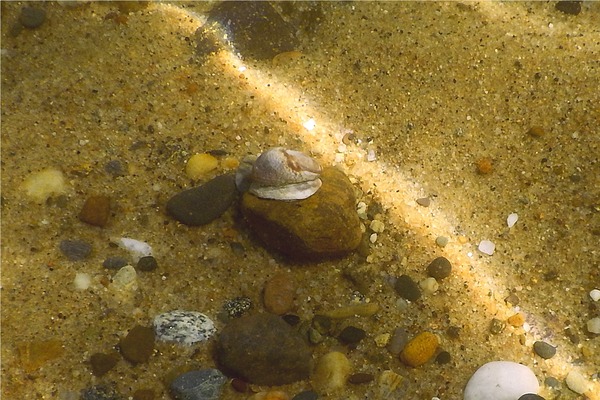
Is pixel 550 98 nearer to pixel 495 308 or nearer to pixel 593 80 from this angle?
pixel 593 80

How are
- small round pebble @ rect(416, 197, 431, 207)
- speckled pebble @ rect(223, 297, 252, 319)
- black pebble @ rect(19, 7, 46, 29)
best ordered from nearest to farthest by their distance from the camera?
speckled pebble @ rect(223, 297, 252, 319)
small round pebble @ rect(416, 197, 431, 207)
black pebble @ rect(19, 7, 46, 29)

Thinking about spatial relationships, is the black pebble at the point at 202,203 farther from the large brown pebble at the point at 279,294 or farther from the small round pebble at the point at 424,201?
the small round pebble at the point at 424,201

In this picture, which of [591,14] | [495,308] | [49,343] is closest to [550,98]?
[591,14]

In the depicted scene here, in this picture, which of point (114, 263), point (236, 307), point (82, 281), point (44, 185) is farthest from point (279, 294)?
point (44, 185)

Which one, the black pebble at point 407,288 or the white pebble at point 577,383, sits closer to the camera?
the white pebble at point 577,383

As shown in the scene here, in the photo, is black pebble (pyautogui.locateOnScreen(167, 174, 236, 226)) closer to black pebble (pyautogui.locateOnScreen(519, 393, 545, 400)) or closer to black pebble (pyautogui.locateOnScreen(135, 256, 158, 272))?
black pebble (pyautogui.locateOnScreen(135, 256, 158, 272))

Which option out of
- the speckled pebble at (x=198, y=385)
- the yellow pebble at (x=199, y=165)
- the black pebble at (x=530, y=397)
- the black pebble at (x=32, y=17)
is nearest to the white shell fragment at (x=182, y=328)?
the speckled pebble at (x=198, y=385)

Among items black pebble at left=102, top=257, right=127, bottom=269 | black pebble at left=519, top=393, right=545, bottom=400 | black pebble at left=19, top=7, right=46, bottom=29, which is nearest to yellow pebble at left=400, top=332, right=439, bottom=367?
black pebble at left=519, top=393, right=545, bottom=400
